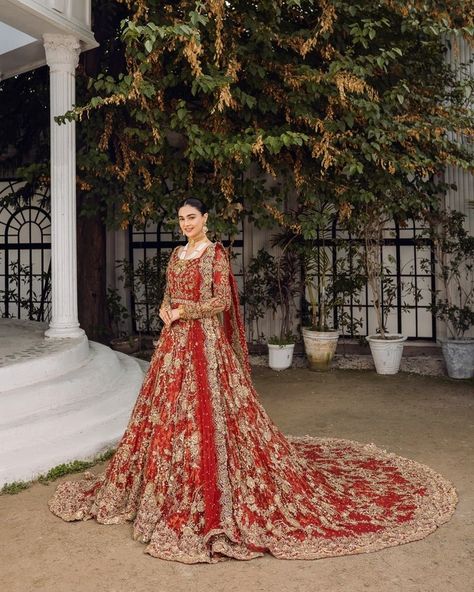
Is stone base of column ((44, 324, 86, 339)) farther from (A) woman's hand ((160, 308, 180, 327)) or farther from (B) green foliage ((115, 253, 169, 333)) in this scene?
(B) green foliage ((115, 253, 169, 333))

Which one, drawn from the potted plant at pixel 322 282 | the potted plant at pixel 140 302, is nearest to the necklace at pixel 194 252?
the potted plant at pixel 322 282

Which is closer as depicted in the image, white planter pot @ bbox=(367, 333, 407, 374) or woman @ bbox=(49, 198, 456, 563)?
woman @ bbox=(49, 198, 456, 563)

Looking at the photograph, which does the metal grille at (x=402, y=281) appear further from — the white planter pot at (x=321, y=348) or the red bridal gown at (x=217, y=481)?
the red bridal gown at (x=217, y=481)

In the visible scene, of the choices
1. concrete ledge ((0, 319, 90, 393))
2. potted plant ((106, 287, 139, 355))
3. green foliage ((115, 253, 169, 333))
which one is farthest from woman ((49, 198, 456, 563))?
green foliage ((115, 253, 169, 333))

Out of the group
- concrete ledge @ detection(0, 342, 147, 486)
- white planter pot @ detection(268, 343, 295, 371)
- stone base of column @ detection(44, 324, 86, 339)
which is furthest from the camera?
white planter pot @ detection(268, 343, 295, 371)

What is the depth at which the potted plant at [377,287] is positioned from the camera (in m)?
7.65

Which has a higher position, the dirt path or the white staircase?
the white staircase

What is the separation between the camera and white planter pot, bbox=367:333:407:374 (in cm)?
765

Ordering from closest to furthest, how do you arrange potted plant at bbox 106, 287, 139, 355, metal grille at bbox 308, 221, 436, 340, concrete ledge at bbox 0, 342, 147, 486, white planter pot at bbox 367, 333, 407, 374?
concrete ledge at bbox 0, 342, 147, 486
white planter pot at bbox 367, 333, 407, 374
metal grille at bbox 308, 221, 436, 340
potted plant at bbox 106, 287, 139, 355

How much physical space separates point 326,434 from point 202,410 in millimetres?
2154

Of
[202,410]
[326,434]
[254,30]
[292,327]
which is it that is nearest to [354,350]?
[292,327]

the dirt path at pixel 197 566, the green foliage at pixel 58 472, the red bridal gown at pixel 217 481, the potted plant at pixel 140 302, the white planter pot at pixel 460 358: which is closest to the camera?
the dirt path at pixel 197 566

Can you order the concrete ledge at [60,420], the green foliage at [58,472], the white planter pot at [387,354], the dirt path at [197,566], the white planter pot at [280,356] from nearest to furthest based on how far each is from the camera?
the dirt path at [197,566], the green foliage at [58,472], the concrete ledge at [60,420], the white planter pot at [387,354], the white planter pot at [280,356]

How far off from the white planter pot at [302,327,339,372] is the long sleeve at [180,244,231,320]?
182 inches
